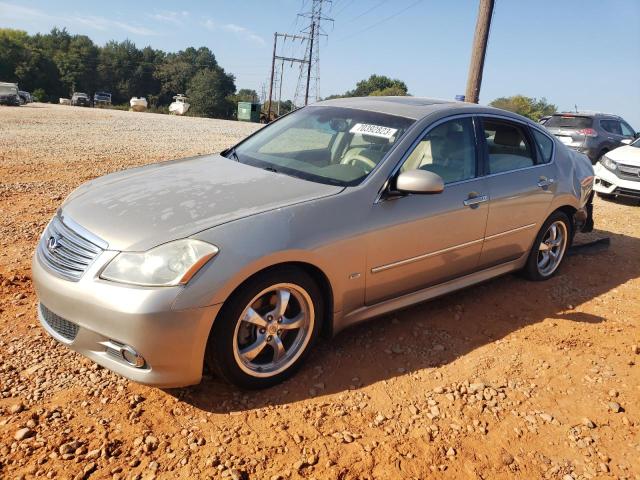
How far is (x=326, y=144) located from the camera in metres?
3.91

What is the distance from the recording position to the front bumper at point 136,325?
7.92ft

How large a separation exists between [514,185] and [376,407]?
233 centimetres

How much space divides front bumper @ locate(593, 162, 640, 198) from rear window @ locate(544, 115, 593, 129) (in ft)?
11.6

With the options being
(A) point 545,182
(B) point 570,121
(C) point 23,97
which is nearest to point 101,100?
(C) point 23,97

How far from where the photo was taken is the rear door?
13.4 ft

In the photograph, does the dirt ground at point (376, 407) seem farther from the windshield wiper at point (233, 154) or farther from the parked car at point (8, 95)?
the parked car at point (8, 95)

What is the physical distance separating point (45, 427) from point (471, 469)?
211 cm

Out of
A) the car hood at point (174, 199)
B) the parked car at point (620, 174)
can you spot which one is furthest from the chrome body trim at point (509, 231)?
the parked car at point (620, 174)

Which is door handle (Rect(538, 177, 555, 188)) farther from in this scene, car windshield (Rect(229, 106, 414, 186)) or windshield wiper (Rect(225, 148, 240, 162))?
windshield wiper (Rect(225, 148, 240, 162))

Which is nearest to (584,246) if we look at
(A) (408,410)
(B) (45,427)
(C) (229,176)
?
(A) (408,410)

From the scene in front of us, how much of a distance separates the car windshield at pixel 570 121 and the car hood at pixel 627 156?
317 cm

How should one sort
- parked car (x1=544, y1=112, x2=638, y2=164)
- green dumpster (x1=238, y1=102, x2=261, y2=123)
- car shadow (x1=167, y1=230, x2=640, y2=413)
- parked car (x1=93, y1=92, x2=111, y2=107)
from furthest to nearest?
parked car (x1=93, y1=92, x2=111, y2=107)
green dumpster (x1=238, y1=102, x2=261, y2=123)
parked car (x1=544, y1=112, x2=638, y2=164)
car shadow (x1=167, y1=230, x2=640, y2=413)

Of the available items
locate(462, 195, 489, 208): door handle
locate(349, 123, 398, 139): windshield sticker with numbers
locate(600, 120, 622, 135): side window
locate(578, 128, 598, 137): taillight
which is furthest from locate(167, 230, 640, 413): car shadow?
locate(600, 120, 622, 135): side window

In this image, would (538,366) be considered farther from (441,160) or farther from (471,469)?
(441,160)
